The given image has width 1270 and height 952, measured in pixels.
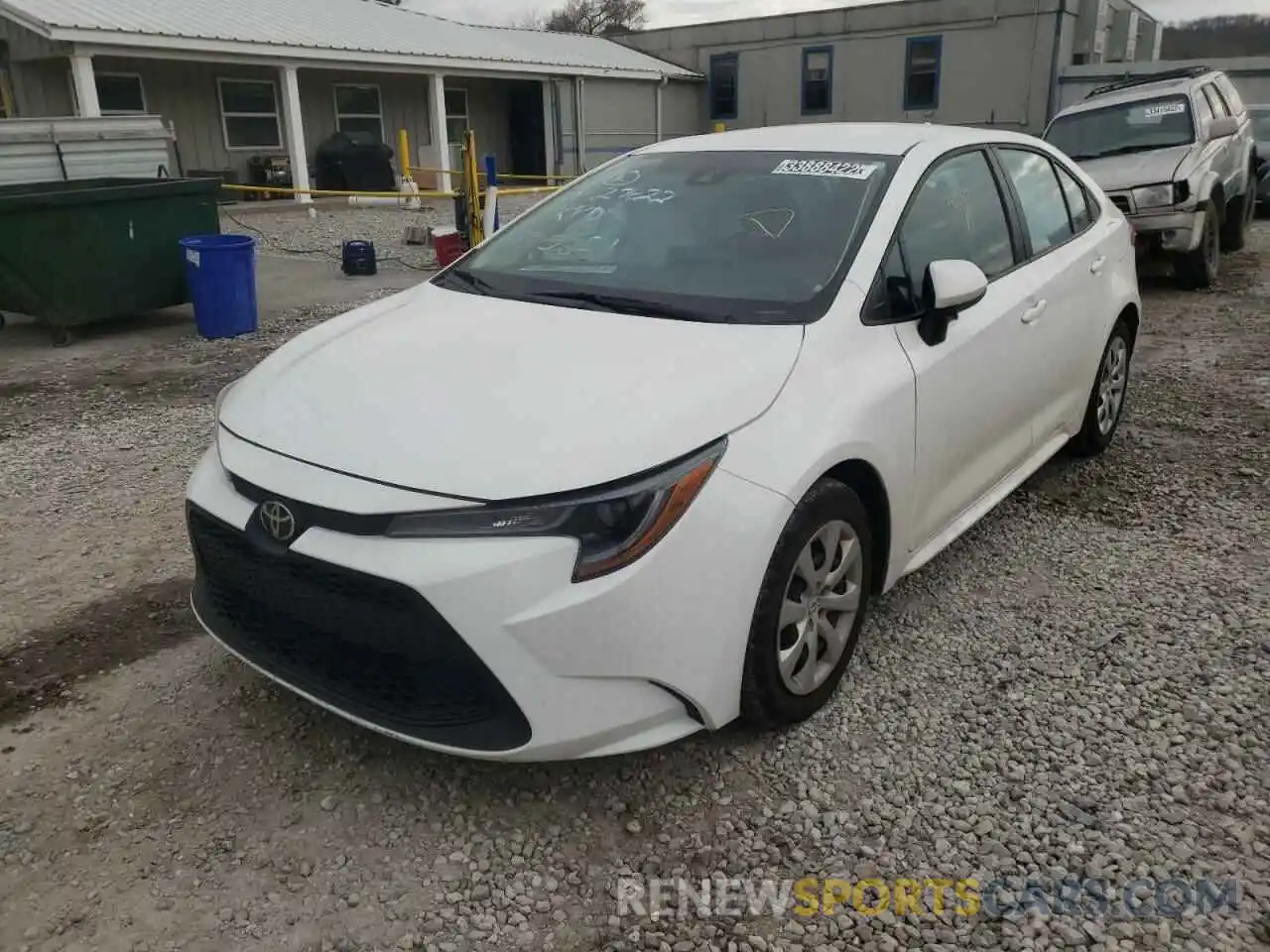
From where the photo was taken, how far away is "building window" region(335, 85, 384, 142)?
20.9 m

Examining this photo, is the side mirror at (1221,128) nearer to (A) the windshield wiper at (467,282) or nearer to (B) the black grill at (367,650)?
(A) the windshield wiper at (467,282)

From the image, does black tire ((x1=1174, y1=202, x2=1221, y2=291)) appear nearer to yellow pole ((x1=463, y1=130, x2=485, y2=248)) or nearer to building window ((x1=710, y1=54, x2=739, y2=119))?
yellow pole ((x1=463, y1=130, x2=485, y2=248))

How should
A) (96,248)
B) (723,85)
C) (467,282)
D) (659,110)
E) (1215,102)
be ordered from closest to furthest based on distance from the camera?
1. (467,282)
2. (96,248)
3. (1215,102)
4. (659,110)
5. (723,85)

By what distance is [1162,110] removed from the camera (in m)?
9.89

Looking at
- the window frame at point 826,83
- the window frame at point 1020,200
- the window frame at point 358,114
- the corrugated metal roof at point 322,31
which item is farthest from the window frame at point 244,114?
the window frame at point 1020,200

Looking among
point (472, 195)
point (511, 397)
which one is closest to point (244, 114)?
point (472, 195)

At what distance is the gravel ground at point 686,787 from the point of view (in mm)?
2225

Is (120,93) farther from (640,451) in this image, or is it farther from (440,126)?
(640,451)

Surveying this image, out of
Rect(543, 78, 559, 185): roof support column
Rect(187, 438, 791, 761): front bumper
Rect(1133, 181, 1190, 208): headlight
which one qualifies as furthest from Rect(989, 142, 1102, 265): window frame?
Rect(543, 78, 559, 185): roof support column

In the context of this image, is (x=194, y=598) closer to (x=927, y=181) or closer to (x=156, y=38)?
(x=927, y=181)

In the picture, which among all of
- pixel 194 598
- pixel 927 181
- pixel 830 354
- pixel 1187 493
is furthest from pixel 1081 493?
pixel 194 598

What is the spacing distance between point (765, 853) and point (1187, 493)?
3.18 meters

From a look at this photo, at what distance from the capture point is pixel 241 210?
16.9m

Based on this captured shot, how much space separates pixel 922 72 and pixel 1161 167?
16745 mm
